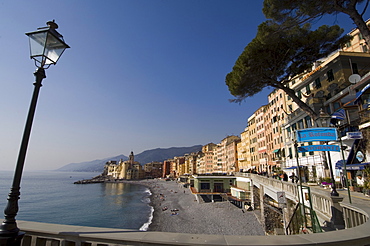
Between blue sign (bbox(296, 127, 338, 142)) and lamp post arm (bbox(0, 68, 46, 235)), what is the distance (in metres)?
8.38

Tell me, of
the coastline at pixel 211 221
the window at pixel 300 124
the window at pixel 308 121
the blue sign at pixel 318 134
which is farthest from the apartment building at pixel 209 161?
the blue sign at pixel 318 134

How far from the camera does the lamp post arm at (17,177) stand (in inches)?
117

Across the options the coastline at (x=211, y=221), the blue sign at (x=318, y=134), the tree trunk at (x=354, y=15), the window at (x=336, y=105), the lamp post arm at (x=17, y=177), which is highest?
the tree trunk at (x=354, y=15)

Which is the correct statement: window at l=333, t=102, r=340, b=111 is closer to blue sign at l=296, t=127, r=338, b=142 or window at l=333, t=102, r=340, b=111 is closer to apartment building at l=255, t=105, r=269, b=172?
blue sign at l=296, t=127, r=338, b=142

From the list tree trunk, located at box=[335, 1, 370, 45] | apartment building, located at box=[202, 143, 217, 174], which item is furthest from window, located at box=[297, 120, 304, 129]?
apartment building, located at box=[202, 143, 217, 174]

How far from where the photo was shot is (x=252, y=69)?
23.3 meters

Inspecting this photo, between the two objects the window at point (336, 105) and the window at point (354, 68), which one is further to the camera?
the window at point (354, 68)

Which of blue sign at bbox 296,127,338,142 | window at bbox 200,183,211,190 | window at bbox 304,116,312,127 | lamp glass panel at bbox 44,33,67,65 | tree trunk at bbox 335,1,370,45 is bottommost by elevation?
window at bbox 200,183,211,190

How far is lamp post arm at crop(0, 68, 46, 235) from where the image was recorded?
2.97 metres

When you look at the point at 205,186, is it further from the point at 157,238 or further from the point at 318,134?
the point at 157,238

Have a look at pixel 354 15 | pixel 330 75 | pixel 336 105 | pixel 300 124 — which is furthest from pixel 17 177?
pixel 300 124

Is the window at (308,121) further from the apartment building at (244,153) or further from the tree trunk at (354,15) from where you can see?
the apartment building at (244,153)

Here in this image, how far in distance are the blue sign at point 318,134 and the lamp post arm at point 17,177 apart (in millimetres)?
8383

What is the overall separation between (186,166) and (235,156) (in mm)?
61388
